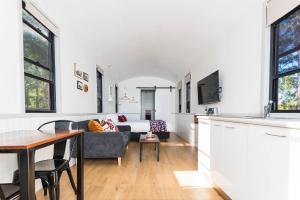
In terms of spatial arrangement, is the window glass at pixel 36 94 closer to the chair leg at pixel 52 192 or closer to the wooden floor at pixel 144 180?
the wooden floor at pixel 144 180

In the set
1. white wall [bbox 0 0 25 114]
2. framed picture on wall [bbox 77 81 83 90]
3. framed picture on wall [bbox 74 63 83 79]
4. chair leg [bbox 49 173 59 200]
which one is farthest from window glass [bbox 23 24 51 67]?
chair leg [bbox 49 173 59 200]

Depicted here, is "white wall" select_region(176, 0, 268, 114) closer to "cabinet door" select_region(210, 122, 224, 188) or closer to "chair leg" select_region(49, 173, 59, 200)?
"cabinet door" select_region(210, 122, 224, 188)

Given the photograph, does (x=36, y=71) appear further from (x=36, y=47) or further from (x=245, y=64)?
(x=245, y=64)

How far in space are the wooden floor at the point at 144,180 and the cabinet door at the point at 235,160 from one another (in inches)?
14.1

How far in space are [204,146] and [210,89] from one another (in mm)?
1468

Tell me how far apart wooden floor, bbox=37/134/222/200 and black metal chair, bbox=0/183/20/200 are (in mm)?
1017

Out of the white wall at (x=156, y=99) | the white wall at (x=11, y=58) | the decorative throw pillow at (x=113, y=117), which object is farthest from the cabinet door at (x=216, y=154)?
the white wall at (x=156, y=99)

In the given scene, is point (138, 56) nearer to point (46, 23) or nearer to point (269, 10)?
point (46, 23)

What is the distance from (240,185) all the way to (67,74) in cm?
302

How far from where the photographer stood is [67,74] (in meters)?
3.18

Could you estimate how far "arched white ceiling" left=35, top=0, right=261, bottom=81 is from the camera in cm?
266

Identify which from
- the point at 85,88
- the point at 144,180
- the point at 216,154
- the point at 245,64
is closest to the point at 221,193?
the point at 216,154

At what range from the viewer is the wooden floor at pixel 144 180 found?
82.7 inches

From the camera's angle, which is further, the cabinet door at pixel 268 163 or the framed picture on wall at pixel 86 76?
the framed picture on wall at pixel 86 76
